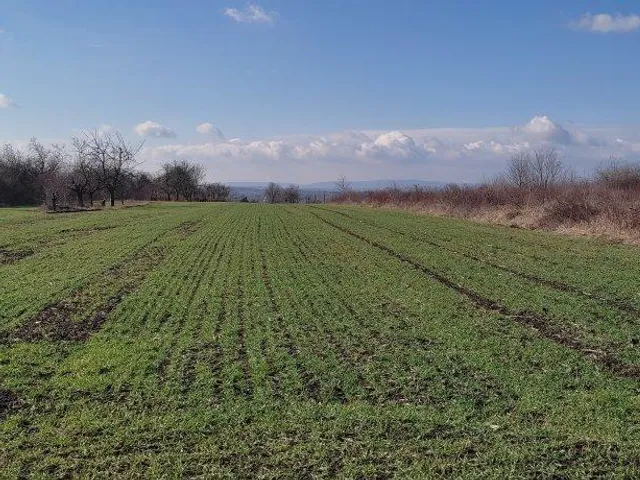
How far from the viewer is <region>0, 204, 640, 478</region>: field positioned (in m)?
4.92

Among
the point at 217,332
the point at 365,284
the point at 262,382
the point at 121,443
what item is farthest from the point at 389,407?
the point at 365,284

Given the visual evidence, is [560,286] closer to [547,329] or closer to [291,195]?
[547,329]

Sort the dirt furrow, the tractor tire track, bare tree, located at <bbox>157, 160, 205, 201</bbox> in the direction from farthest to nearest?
bare tree, located at <bbox>157, 160, 205, 201</bbox> < the tractor tire track < the dirt furrow

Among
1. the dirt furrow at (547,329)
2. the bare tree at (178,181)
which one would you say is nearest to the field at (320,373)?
the dirt furrow at (547,329)

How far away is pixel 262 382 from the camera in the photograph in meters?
6.73

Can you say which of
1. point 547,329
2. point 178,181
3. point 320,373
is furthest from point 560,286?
point 178,181

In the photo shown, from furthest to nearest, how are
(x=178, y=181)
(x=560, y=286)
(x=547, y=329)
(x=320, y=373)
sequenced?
(x=178, y=181)
(x=560, y=286)
(x=547, y=329)
(x=320, y=373)

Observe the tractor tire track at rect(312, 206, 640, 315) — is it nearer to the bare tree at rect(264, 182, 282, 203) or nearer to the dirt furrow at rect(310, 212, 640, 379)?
the dirt furrow at rect(310, 212, 640, 379)

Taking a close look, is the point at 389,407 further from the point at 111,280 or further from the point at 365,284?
the point at 111,280

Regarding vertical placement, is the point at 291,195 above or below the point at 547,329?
above

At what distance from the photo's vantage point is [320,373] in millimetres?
7098

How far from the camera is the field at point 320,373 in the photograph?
492 cm

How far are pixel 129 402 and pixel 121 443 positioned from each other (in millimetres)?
1004

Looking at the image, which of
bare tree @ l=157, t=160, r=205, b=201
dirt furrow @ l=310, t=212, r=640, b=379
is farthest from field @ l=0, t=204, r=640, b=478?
bare tree @ l=157, t=160, r=205, b=201
